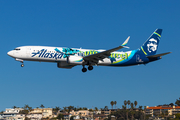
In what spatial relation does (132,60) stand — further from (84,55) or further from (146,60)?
(84,55)

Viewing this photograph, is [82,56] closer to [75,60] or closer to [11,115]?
[75,60]

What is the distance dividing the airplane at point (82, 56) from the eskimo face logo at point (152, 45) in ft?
3.86

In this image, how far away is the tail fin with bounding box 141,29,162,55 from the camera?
2389 inches

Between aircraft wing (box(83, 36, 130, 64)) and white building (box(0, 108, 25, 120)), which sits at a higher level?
aircraft wing (box(83, 36, 130, 64))

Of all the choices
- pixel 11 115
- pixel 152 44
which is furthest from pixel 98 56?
pixel 11 115

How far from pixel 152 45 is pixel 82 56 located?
678 inches

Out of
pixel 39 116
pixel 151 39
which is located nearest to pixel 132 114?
pixel 39 116

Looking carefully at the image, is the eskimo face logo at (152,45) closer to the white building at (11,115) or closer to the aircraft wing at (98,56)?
the aircraft wing at (98,56)

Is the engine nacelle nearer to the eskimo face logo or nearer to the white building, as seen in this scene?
the eskimo face logo

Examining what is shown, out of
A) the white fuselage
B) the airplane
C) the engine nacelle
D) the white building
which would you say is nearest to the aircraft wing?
the airplane

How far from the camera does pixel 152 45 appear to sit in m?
62.0

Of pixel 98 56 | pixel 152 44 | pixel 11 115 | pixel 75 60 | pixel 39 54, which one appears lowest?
pixel 11 115

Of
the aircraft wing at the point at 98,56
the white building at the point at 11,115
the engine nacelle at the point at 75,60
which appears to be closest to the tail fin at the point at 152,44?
the aircraft wing at the point at 98,56

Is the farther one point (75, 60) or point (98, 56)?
point (98, 56)
